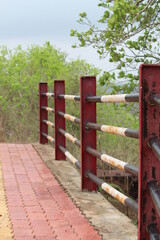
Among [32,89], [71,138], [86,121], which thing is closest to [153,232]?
[86,121]

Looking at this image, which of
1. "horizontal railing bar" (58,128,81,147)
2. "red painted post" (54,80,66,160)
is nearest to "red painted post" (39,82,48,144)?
"red painted post" (54,80,66,160)

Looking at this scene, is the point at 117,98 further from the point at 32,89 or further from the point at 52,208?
the point at 32,89

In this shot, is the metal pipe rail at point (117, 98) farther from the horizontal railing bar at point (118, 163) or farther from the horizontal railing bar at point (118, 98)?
the horizontal railing bar at point (118, 163)

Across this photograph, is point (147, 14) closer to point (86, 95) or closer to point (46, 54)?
point (86, 95)

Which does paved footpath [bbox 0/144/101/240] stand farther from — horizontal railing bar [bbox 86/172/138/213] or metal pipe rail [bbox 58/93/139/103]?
metal pipe rail [bbox 58/93/139/103]

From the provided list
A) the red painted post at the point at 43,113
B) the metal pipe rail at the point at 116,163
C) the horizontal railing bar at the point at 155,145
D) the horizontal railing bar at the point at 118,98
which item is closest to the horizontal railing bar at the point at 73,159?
the metal pipe rail at the point at 116,163

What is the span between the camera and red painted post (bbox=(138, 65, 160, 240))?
145 inches

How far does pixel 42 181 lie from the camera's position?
668 cm

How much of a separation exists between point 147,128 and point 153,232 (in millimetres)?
756

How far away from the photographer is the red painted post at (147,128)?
3.70 metres

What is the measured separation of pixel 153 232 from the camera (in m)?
3.74

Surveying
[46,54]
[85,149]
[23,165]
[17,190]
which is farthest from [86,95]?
[46,54]

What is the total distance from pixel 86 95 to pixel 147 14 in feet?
11.4

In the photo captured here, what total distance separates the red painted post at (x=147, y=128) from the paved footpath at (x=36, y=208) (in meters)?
0.73
